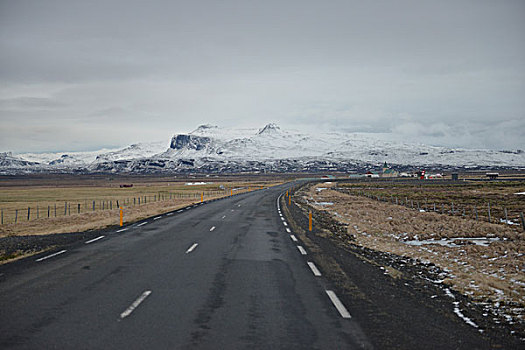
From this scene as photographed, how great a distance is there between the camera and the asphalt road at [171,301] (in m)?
6.41

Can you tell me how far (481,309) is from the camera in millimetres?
8297

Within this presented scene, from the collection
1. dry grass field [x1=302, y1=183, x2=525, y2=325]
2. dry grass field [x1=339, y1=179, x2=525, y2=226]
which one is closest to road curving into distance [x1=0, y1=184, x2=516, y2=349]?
dry grass field [x1=302, y1=183, x2=525, y2=325]

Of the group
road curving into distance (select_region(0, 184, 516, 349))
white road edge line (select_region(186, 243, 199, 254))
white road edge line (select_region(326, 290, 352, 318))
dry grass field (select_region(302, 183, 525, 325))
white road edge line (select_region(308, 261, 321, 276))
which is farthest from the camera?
white road edge line (select_region(186, 243, 199, 254))

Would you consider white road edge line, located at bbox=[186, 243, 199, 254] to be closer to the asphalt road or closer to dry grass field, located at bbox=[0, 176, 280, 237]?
the asphalt road

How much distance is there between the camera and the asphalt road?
6.41m

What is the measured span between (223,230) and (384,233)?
26.2 feet

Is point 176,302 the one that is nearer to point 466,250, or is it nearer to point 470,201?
point 466,250

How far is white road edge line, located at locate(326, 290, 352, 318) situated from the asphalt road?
2cm

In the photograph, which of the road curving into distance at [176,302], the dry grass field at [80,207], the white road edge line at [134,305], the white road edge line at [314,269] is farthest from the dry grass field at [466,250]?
the dry grass field at [80,207]

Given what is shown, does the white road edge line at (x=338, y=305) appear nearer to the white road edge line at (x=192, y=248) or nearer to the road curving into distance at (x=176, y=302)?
the road curving into distance at (x=176, y=302)

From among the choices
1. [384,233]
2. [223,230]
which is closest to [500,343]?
[384,233]

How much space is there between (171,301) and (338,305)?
10.9ft

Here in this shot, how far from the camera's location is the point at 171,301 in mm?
8461

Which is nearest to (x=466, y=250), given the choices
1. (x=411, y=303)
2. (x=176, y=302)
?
(x=411, y=303)
